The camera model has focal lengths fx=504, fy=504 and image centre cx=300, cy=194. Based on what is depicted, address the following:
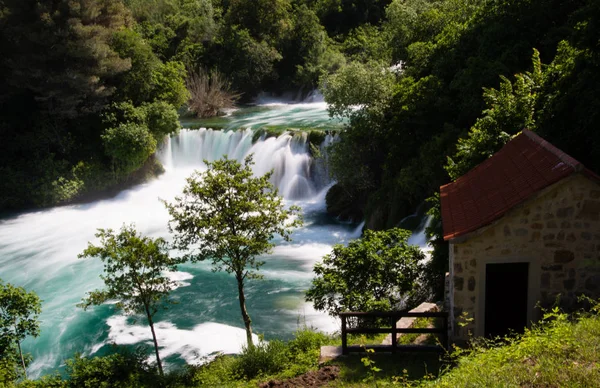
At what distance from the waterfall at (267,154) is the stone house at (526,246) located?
53.4ft

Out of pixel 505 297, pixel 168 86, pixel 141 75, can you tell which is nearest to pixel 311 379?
pixel 505 297

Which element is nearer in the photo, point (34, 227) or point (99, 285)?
point (99, 285)

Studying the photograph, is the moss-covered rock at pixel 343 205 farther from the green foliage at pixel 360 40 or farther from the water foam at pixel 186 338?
the green foliage at pixel 360 40

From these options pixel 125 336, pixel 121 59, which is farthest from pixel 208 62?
→ pixel 125 336

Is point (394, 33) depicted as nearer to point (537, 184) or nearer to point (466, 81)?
A: point (466, 81)

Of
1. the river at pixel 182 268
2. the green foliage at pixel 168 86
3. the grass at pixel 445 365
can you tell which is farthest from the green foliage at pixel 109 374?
the green foliage at pixel 168 86

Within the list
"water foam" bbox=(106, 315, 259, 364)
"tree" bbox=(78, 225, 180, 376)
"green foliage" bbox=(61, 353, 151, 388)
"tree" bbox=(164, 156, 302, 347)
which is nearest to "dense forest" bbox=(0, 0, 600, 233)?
"tree" bbox=(164, 156, 302, 347)

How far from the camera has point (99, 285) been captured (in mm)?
18734

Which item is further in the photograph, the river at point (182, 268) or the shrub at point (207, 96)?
the shrub at point (207, 96)

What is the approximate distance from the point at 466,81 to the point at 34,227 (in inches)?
826

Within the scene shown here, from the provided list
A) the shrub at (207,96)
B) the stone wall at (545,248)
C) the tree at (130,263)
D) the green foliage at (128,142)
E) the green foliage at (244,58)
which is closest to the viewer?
the stone wall at (545,248)

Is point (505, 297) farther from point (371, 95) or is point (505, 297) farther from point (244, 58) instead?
point (244, 58)

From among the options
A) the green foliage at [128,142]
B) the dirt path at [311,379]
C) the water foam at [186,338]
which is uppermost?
the green foliage at [128,142]

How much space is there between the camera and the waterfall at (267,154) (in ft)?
88.4
